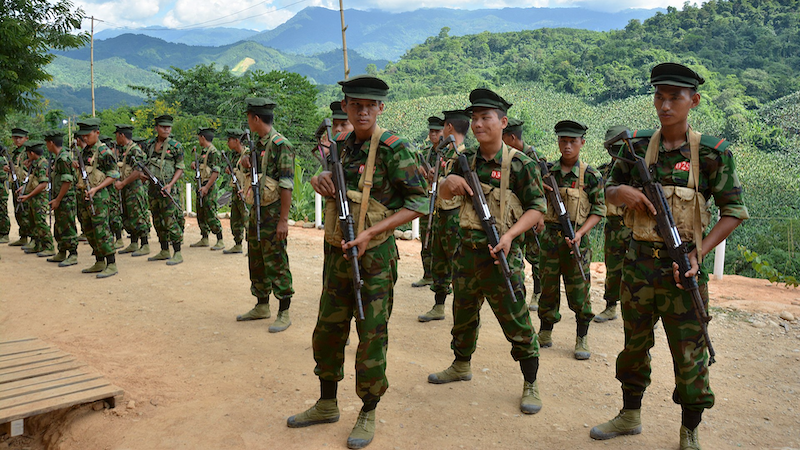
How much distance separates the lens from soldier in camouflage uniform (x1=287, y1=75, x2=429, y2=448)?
3.55m

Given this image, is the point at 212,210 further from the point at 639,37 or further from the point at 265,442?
the point at 639,37

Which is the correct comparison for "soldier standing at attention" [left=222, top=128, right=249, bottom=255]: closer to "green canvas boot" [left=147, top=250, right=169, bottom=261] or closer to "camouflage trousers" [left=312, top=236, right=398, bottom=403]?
"green canvas boot" [left=147, top=250, right=169, bottom=261]

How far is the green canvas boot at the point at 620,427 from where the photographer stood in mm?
3740

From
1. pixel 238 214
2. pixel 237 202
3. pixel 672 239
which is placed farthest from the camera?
pixel 238 214

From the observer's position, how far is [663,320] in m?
3.50

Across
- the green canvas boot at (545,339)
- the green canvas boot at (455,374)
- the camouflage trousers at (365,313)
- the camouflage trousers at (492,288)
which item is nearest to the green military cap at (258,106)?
the camouflage trousers at (365,313)

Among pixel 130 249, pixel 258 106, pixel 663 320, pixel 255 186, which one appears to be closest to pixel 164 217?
pixel 130 249

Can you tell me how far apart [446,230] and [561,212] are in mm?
1282

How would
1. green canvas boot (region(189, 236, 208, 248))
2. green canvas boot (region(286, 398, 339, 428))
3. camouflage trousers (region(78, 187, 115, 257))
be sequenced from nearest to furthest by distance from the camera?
1. green canvas boot (region(286, 398, 339, 428))
2. camouflage trousers (region(78, 187, 115, 257))
3. green canvas boot (region(189, 236, 208, 248))

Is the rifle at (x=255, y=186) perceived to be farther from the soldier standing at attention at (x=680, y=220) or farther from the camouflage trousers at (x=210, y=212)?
the camouflage trousers at (x=210, y=212)

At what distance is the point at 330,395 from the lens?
3877 millimetres

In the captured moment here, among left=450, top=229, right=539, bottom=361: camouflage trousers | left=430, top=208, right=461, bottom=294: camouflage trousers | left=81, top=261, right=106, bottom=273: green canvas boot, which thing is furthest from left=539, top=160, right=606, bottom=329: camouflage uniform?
left=81, top=261, right=106, bottom=273: green canvas boot

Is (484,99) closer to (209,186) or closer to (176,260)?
(176,260)

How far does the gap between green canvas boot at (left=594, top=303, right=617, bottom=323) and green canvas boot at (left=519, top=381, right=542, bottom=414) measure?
263 cm
